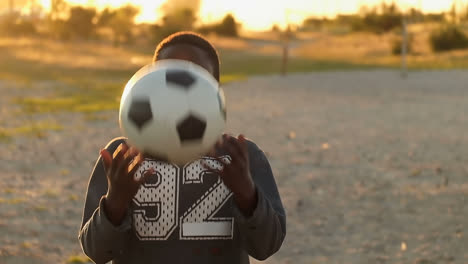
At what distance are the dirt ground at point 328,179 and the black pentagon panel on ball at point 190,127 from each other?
3.93 meters

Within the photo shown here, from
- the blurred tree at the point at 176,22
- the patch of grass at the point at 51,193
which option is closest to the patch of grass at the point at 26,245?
the patch of grass at the point at 51,193

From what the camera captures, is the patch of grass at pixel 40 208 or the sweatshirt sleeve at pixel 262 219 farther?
the patch of grass at pixel 40 208

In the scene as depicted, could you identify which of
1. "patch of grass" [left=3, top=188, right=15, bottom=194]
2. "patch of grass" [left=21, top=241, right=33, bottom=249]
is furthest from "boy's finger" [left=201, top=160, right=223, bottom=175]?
"patch of grass" [left=3, top=188, right=15, bottom=194]

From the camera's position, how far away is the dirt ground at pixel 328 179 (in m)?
5.92

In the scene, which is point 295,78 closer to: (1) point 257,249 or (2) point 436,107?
(2) point 436,107

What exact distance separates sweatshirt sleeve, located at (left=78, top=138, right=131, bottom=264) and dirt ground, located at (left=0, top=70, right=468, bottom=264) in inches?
130

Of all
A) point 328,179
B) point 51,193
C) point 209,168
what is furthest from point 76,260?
point 328,179

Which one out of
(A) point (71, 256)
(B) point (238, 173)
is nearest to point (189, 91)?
(B) point (238, 173)

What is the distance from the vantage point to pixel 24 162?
9.69 meters

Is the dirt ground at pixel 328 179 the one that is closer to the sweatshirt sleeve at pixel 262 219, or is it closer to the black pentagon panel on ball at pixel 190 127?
the sweatshirt sleeve at pixel 262 219

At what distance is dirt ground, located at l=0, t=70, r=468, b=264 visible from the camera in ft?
19.4

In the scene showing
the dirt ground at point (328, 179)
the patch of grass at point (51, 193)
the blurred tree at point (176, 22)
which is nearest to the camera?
the dirt ground at point (328, 179)

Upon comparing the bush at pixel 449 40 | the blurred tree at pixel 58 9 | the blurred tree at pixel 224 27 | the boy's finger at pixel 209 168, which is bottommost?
the blurred tree at pixel 224 27

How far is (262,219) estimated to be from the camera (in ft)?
6.63
